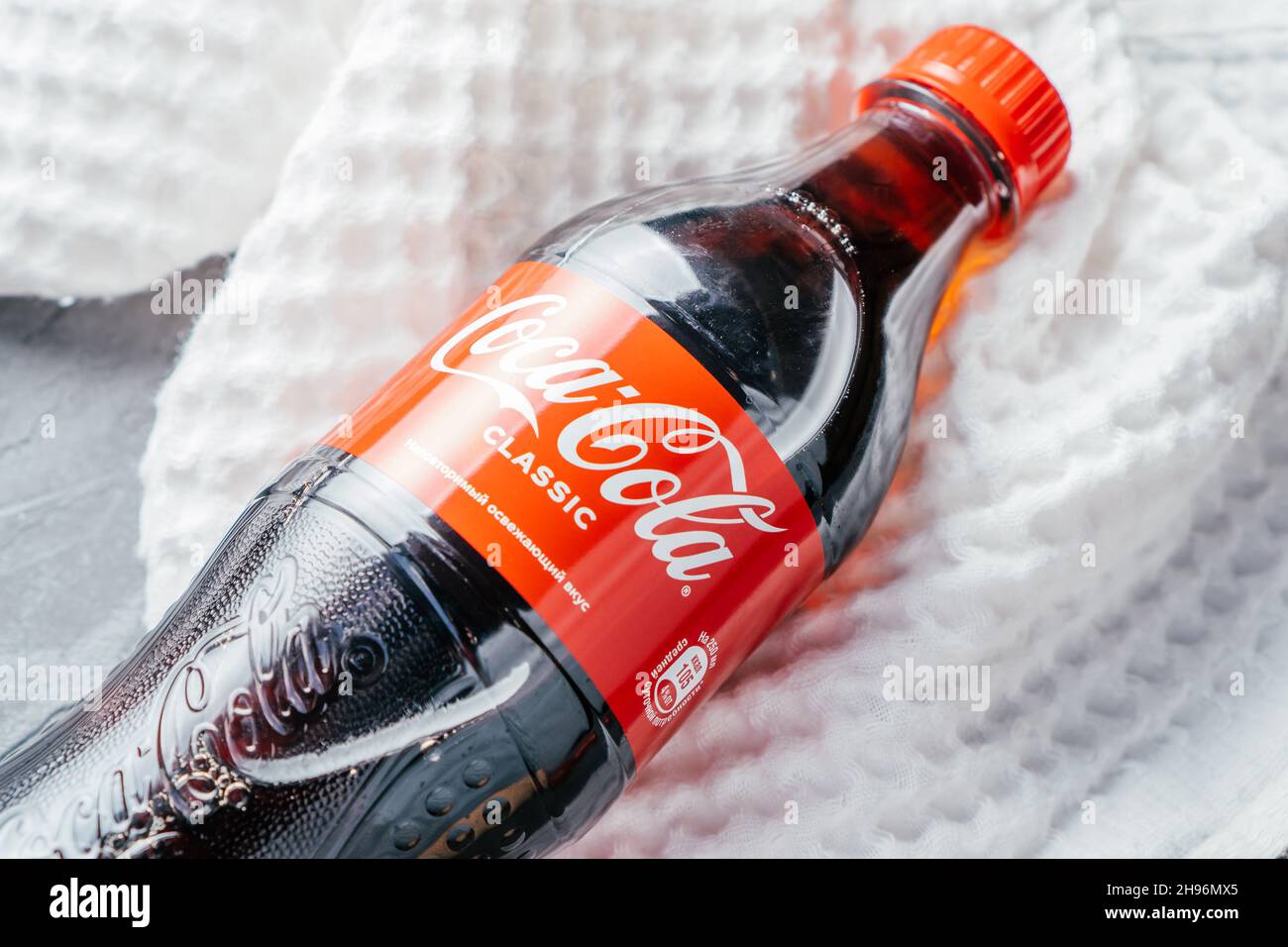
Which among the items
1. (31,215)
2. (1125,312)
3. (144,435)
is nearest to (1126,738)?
(1125,312)

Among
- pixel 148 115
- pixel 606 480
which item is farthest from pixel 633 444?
pixel 148 115

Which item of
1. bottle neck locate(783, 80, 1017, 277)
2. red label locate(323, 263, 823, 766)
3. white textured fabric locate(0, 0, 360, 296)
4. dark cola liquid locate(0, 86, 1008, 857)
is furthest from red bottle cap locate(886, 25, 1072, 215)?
white textured fabric locate(0, 0, 360, 296)

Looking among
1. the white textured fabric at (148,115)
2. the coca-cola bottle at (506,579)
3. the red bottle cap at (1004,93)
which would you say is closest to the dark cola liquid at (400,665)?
the coca-cola bottle at (506,579)

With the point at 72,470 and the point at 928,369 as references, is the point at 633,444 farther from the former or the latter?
the point at 72,470

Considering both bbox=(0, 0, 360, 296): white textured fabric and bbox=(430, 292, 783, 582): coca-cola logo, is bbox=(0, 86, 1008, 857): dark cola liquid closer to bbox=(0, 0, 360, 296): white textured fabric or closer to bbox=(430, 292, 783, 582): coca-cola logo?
bbox=(430, 292, 783, 582): coca-cola logo
